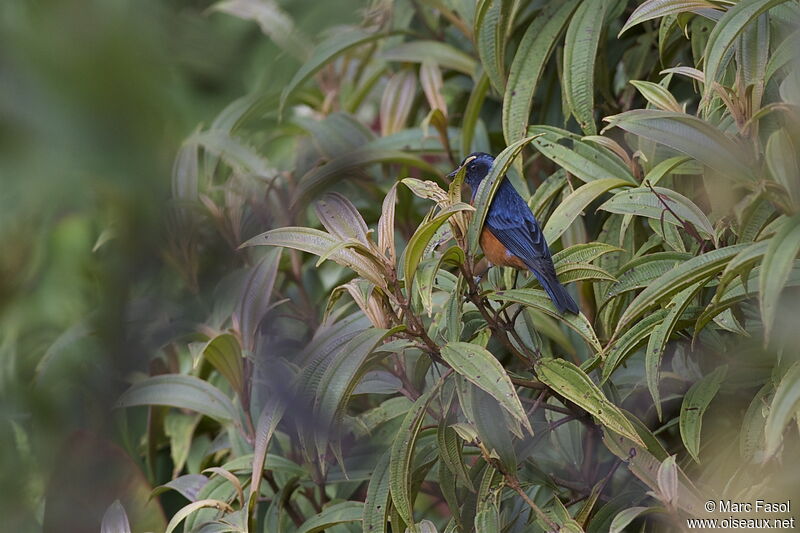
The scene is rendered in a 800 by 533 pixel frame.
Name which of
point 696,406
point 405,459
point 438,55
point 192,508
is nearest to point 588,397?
point 696,406

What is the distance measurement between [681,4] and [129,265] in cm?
143

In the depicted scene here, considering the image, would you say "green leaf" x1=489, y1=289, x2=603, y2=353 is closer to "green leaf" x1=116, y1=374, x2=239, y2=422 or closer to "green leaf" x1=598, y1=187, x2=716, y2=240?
"green leaf" x1=598, y1=187, x2=716, y2=240

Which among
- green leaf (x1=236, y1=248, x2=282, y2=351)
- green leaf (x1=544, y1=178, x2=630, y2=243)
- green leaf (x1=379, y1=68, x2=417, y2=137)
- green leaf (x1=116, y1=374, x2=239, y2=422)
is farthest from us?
green leaf (x1=379, y1=68, x2=417, y2=137)

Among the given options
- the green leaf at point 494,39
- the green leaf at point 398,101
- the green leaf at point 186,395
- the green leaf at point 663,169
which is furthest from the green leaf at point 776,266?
the green leaf at point 398,101

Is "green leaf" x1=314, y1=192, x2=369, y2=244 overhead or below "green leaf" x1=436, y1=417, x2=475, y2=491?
overhead

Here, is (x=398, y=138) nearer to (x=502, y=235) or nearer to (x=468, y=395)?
(x=502, y=235)

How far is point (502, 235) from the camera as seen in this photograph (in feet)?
7.73

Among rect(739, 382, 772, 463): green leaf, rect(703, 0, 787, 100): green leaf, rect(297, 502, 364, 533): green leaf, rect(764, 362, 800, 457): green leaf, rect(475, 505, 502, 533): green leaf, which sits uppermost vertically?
rect(703, 0, 787, 100): green leaf

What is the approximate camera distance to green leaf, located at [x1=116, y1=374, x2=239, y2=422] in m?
2.21

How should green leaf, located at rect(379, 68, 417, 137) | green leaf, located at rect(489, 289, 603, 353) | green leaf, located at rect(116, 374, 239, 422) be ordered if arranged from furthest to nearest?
green leaf, located at rect(379, 68, 417, 137) < green leaf, located at rect(116, 374, 239, 422) < green leaf, located at rect(489, 289, 603, 353)

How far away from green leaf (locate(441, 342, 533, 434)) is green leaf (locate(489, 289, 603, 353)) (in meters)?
0.17

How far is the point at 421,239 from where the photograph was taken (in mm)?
1566

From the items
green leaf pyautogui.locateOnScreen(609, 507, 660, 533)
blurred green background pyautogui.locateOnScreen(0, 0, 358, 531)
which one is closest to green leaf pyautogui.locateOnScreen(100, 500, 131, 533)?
blurred green background pyautogui.locateOnScreen(0, 0, 358, 531)

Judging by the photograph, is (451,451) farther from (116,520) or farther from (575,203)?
(116,520)
